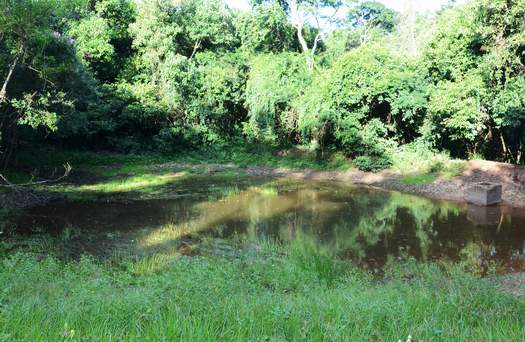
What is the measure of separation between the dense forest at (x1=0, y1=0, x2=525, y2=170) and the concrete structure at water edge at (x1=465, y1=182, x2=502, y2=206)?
8.56ft

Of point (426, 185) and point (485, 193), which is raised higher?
point (485, 193)

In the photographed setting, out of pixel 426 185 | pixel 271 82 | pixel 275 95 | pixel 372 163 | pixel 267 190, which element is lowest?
pixel 267 190

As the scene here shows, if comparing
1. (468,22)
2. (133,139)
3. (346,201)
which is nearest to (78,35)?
(133,139)

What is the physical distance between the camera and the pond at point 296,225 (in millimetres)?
9102

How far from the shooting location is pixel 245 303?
420 centimetres

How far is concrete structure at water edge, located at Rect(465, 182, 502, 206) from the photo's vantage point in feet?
42.5

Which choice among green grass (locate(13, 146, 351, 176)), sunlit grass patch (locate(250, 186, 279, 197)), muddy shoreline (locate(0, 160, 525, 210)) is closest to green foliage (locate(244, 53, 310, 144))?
green grass (locate(13, 146, 351, 176))

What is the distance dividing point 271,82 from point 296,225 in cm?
1191

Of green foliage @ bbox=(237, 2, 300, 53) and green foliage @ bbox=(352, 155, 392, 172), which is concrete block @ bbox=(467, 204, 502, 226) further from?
green foliage @ bbox=(237, 2, 300, 53)

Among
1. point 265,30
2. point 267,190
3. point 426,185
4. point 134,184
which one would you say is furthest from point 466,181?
point 265,30

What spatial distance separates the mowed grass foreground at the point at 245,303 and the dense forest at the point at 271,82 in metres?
7.04

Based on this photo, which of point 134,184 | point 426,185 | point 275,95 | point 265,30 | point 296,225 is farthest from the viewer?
point 265,30

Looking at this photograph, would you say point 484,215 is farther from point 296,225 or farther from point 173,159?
point 173,159

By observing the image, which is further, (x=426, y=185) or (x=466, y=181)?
(x=426, y=185)
